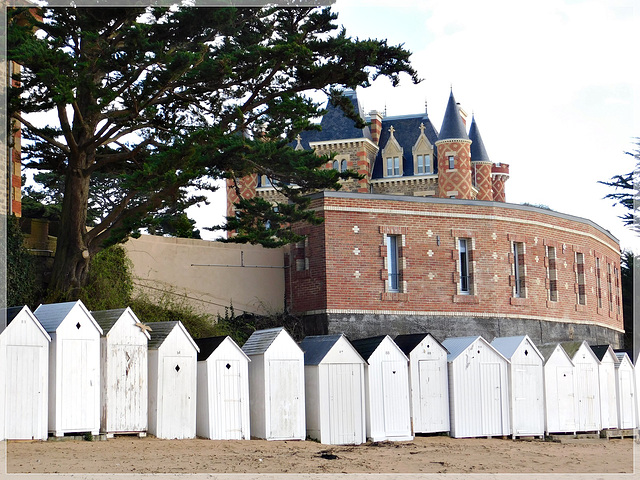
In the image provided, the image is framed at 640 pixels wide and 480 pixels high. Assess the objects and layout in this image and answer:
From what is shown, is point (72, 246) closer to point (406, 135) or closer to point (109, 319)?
point (109, 319)

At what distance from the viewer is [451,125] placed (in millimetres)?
60312

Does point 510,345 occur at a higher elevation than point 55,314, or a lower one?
lower

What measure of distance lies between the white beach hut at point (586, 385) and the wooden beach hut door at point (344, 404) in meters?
6.86

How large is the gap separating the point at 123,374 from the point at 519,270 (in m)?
16.2

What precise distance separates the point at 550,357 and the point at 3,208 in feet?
44.4

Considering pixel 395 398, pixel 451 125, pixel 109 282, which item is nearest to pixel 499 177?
pixel 451 125

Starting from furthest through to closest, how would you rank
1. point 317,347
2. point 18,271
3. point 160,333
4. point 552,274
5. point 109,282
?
point 552,274, point 109,282, point 18,271, point 317,347, point 160,333

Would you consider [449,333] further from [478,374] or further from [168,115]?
[168,115]

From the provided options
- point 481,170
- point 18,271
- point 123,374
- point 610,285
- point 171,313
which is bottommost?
point 123,374

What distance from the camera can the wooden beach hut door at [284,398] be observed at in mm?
17969

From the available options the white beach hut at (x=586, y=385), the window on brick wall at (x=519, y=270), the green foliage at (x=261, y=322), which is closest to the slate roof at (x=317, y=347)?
the green foliage at (x=261, y=322)

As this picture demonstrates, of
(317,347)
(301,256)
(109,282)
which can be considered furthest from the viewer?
(301,256)

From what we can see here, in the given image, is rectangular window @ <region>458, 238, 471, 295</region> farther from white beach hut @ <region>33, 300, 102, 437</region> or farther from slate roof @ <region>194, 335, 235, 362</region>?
white beach hut @ <region>33, 300, 102, 437</region>

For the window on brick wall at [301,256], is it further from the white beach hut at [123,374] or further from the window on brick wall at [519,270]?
the white beach hut at [123,374]
